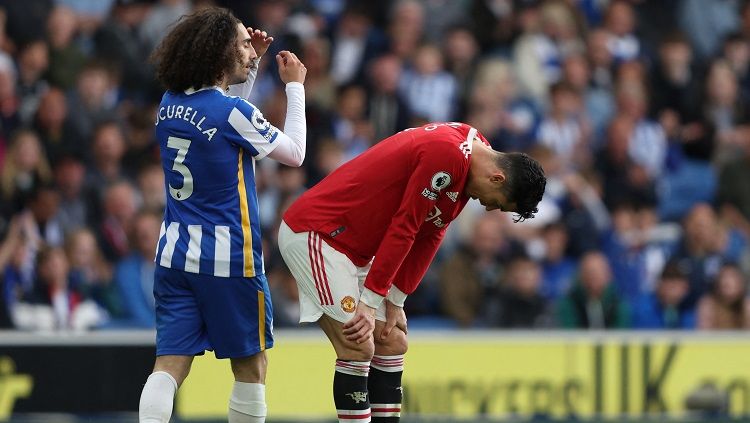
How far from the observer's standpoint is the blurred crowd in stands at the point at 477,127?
12.7 metres

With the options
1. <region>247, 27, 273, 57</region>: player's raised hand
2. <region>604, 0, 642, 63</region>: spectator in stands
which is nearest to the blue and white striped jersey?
<region>247, 27, 273, 57</region>: player's raised hand

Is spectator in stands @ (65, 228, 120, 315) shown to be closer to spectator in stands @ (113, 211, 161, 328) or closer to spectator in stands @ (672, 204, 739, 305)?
spectator in stands @ (113, 211, 161, 328)

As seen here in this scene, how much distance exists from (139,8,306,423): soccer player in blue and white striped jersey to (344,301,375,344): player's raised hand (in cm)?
43

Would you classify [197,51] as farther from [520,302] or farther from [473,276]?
[520,302]

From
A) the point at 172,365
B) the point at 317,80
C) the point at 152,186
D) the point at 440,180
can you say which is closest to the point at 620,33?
the point at 317,80

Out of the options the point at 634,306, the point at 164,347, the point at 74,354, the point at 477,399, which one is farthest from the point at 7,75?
A: the point at 164,347

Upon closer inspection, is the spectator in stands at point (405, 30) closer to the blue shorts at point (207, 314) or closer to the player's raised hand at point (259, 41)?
the player's raised hand at point (259, 41)

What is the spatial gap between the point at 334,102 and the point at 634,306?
3.48 m

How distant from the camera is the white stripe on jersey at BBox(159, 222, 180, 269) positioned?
7070mm

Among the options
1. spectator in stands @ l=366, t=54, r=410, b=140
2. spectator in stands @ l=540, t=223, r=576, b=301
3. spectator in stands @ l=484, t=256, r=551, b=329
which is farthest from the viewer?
spectator in stands @ l=366, t=54, r=410, b=140

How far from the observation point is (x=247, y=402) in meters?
7.23

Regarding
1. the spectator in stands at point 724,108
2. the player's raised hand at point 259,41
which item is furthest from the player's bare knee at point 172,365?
the spectator in stands at point 724,108

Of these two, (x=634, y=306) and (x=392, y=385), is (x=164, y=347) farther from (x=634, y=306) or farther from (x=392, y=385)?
(x=634, y=306)

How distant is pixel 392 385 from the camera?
25.3 ft
